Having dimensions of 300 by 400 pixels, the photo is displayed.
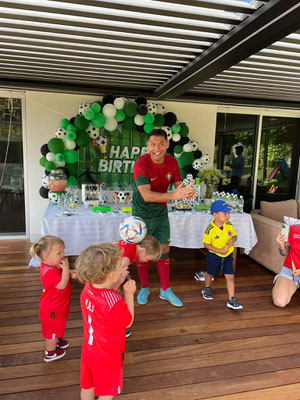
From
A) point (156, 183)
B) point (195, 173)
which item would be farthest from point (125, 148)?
point (156, 183)

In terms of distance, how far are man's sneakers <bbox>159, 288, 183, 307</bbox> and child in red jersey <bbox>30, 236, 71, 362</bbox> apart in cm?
122

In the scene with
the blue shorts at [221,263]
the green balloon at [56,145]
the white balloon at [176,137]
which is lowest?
the blue shorts at [221,263]

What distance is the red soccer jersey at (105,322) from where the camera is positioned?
1.36 metres

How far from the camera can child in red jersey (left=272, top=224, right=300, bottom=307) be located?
2799mm

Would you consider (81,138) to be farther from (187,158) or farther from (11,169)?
(187,158)

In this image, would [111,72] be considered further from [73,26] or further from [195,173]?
[195,173]

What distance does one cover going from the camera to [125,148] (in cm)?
465

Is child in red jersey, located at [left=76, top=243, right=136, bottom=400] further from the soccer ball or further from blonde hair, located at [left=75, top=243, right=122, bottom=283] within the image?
the soccer ball

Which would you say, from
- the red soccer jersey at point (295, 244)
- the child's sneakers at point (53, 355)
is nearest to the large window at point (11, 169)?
the child's sneakers at point (53, 355)

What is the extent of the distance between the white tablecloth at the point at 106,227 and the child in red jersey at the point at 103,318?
172cm

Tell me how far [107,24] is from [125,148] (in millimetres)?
2405

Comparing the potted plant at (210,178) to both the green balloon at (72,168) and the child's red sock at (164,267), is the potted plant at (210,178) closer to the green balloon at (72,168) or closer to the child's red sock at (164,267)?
the child's red sock at (164,267)

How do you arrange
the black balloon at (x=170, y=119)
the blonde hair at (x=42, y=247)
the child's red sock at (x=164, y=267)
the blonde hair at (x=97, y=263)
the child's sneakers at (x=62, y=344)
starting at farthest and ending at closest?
the black balloon at (x=170, y=119) → the child's red sock at (x=164, y=267) → the child's sneakers at (x=62, y=344) → the blonde hair at (x=42, y=247) → the blonde hair at (x=97, y=263)

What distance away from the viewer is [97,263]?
1.35m
